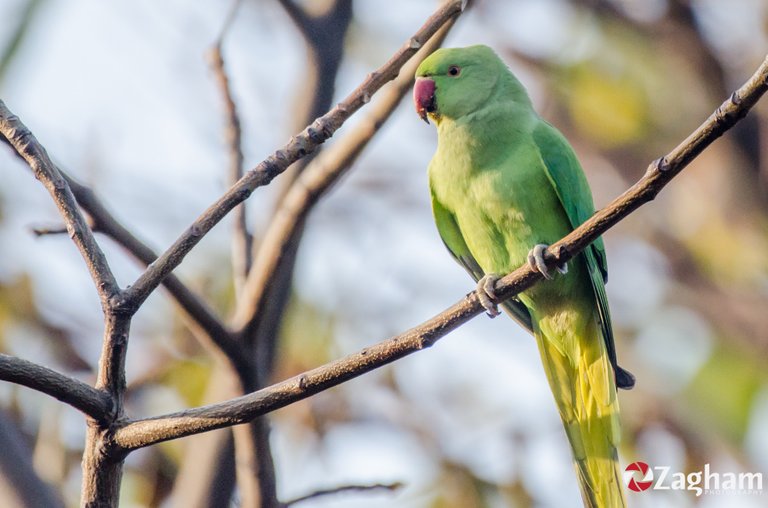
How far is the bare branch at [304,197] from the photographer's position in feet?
8.69

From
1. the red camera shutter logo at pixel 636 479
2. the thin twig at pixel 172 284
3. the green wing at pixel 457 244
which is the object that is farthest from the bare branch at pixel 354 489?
the red camera shutter logo at pixel 636 479

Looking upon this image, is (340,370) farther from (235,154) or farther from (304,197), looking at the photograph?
(235,154)

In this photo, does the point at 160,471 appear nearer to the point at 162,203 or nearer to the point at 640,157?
the point at 162,203

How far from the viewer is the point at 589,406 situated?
2.97 meters

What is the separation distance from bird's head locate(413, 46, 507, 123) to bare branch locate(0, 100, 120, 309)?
1613mm

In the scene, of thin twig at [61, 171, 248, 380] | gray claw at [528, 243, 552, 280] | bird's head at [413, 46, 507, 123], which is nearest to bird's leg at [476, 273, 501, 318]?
gray claw at [528, 243, 552, 280]

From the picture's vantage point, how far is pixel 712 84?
5719 mm

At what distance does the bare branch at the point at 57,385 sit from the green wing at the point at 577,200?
170cm

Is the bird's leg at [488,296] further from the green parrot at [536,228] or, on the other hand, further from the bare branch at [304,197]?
the bare branch at [304,197]

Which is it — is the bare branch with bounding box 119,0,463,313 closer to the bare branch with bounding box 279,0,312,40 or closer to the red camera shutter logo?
the bare branch with bounding box 279,0,312,40

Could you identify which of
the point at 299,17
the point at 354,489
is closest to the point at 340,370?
the point at 354,489

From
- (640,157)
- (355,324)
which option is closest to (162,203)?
(355,324)

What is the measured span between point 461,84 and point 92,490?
2.06 m

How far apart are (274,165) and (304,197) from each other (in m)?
0.84
